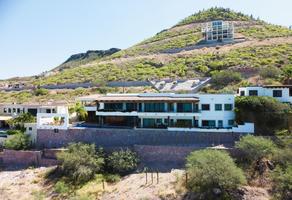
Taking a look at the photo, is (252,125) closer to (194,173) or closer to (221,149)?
(221,149)

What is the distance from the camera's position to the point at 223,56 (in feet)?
284

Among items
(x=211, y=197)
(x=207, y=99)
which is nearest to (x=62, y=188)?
(x=211, y=197)

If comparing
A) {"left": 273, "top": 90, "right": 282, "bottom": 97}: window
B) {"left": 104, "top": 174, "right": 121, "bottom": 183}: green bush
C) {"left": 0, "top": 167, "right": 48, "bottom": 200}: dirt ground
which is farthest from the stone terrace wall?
{"left": 273, "top": 90, "right": 282, "bottom": 97}: window

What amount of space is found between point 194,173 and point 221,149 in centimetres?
597

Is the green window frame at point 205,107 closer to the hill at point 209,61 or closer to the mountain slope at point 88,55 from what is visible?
the hill at point 209,61

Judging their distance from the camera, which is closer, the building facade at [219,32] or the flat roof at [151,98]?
the flat roof at [151,98]

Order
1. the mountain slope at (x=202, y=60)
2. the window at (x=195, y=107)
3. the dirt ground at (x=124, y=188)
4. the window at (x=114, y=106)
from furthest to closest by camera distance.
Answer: the mountain slope at (x=202, y=60) < the window at (x=114, y=106) < the window at (x=195, y=107) < the dirt ground at (x=124, y=188)

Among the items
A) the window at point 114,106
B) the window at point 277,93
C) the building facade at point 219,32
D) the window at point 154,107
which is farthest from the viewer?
the building facade at point 219,32

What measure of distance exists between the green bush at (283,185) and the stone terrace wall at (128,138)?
8149mm

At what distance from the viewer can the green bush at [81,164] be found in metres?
38.6

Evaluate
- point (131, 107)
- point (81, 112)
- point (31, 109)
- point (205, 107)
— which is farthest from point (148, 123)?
point (31, 109)

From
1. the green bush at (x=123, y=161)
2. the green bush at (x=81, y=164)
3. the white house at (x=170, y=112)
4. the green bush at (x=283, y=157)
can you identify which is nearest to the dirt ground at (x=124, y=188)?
the green bush at (x=123, y=161)

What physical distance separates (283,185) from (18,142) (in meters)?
28.9

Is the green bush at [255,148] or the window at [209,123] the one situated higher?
the window at [209,123]
